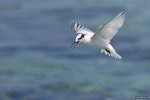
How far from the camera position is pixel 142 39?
62.5ft

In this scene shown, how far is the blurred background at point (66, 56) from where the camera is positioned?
51.7ft

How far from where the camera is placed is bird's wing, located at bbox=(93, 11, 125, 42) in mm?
5777

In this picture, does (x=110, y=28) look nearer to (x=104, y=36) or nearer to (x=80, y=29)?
(x=104, y=36)

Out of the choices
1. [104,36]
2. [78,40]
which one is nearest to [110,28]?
[104,36]

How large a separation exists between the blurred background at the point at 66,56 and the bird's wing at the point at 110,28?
8600 millimetres

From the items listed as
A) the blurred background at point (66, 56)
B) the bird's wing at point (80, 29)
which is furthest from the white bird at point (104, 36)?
the blurred background at point (66, 56)

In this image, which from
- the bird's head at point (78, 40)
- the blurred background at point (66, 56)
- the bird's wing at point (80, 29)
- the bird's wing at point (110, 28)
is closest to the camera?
the bird's wing at point (110, 28)

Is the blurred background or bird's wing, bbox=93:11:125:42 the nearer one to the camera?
bird's wing, bbox=93:11:125:42

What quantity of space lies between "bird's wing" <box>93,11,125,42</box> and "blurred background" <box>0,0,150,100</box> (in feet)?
28.2

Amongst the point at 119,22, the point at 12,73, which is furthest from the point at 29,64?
the point at 119,22

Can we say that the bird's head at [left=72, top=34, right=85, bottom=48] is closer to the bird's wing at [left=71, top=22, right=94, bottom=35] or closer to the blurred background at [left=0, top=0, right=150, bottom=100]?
the bird's wing at [left=71, top=22, right=94, bottom=35]

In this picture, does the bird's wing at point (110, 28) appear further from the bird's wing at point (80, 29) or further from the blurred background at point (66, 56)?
the blurred background at point (66, 56)

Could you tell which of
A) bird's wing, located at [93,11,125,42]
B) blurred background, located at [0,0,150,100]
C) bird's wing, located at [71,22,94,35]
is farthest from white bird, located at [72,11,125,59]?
blurred background, located at [0,0,150,100]

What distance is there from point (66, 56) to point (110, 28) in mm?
12411
